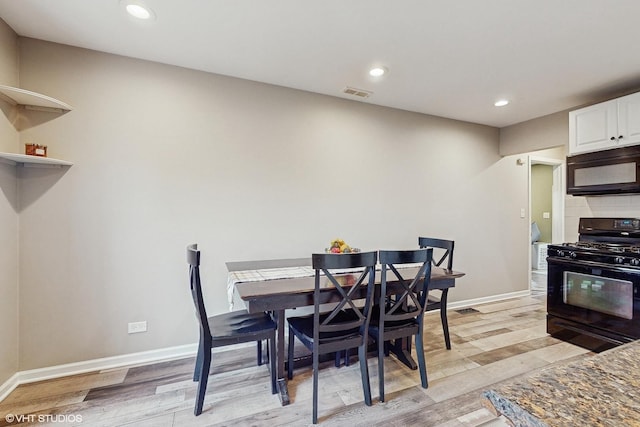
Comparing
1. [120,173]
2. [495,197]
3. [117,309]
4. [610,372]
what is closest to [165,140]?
[120,173]

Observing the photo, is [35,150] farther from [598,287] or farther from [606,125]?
[606,125]

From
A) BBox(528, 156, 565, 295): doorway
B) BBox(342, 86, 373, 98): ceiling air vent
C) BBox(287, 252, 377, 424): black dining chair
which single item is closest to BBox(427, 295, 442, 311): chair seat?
BBox(287, 252, 377, 424): black dining chair

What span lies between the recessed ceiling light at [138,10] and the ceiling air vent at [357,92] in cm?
182

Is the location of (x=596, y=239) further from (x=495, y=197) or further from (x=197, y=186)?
(x=197, y=186)

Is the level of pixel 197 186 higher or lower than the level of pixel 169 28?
lower

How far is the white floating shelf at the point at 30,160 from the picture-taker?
196 centimetres

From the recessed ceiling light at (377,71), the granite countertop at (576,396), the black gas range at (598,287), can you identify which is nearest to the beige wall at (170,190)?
the recessed ceiling light at (377,71)

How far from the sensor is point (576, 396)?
64 cm

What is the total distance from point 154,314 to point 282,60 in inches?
98.5

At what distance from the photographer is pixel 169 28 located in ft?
7.00

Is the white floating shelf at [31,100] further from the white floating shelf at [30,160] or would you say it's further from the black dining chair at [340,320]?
the black dining chair at [340,320]

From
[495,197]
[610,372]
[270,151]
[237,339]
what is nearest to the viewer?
[610,372]

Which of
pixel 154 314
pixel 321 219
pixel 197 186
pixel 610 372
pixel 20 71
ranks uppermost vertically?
pixel 20 71

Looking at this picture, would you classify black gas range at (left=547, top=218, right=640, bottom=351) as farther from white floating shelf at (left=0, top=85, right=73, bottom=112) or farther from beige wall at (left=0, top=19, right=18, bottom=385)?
beige wall at (left=0, top=19, right=18, bottom=385)
